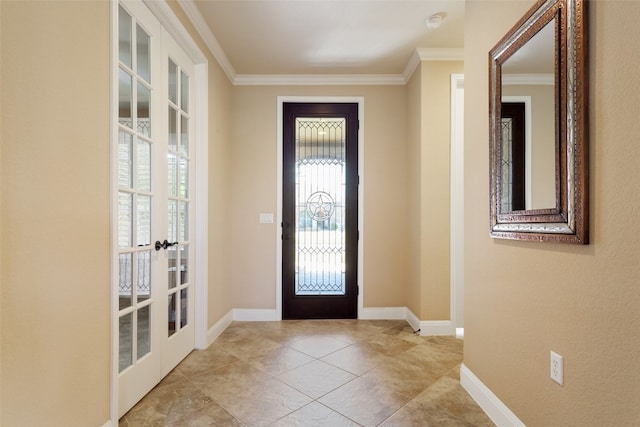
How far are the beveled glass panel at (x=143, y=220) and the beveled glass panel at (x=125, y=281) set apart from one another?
13cm

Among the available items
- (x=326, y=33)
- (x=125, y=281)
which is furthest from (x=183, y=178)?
(x=326, y=33)

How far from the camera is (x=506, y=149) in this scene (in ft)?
5.47

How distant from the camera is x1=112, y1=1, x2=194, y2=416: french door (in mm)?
1770

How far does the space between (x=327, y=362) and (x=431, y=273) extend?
1327 mm

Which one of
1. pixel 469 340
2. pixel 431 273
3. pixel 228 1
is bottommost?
pixel 469 340

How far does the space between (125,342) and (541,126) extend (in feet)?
7.84

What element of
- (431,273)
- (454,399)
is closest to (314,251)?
(431,273)

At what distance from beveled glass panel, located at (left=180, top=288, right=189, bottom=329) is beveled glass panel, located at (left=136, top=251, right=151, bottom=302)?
509 mm

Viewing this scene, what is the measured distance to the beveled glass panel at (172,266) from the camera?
231 cm

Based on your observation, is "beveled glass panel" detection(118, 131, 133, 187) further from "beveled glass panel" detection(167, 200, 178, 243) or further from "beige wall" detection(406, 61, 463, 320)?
"beige wall" detection(406, 61, 463, 320)

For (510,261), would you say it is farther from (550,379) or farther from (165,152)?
(165,152)

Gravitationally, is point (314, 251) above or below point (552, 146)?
below

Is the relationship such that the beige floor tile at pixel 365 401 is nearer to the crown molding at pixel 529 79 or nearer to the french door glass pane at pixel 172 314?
the french door glass pane at pixel 172 314

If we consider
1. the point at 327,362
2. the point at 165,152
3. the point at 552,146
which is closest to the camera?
the point at 552,146
